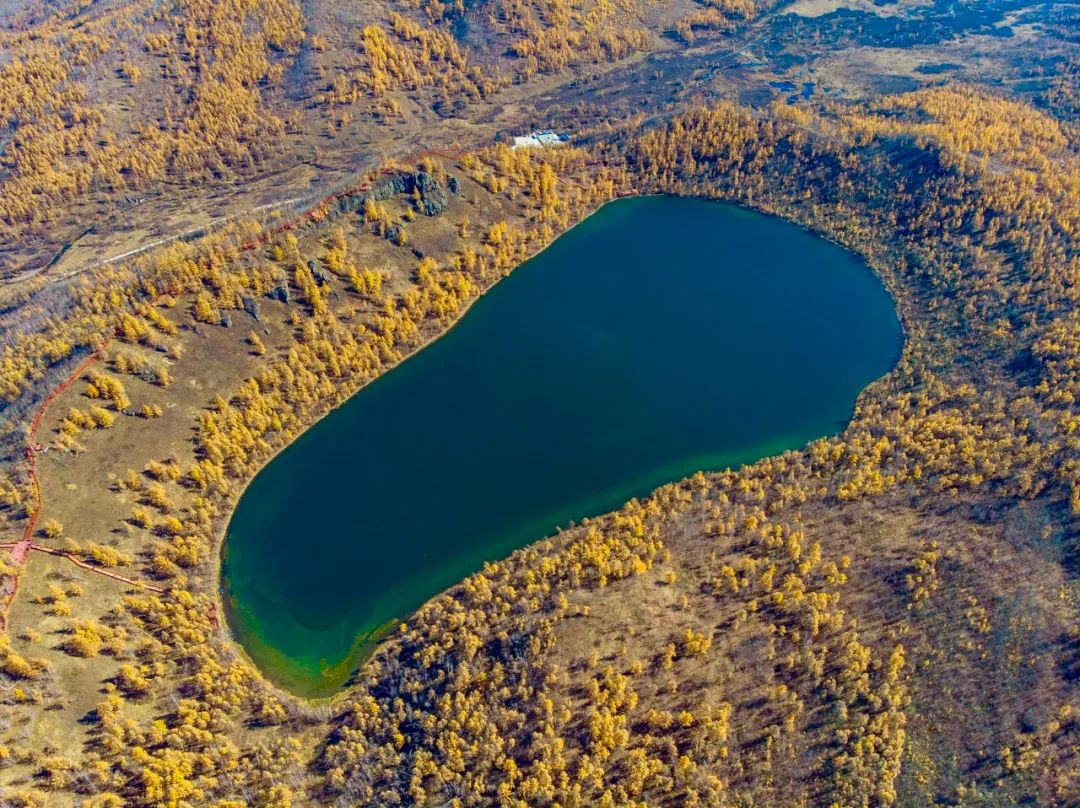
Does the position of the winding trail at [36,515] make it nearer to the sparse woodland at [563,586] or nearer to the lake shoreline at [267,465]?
the sparse woodland at [563,586]

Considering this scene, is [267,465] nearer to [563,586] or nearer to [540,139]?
[563,586]

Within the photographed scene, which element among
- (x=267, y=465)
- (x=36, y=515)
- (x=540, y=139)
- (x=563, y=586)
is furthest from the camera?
(x=540, y=139)

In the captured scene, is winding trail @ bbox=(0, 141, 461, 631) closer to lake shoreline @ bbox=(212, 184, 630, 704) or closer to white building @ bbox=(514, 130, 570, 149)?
lake shoreline @ bbox=(212, 184, 630, 704)

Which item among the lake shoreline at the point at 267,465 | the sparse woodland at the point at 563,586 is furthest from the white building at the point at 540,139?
the sparse woodland at the point at 563,586

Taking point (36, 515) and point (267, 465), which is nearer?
point (36, 515)

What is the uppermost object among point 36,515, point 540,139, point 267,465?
point 540,139

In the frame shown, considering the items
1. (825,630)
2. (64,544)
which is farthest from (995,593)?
(64,544)

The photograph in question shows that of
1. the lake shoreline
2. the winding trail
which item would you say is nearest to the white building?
the lake shoreline

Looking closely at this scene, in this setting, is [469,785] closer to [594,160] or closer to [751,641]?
[751,641]

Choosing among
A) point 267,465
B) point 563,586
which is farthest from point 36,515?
point 563,586

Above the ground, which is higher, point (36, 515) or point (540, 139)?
point (540, 139)

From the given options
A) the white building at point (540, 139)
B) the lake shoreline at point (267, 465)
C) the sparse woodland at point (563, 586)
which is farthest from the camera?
the white building at point (540, 139)
